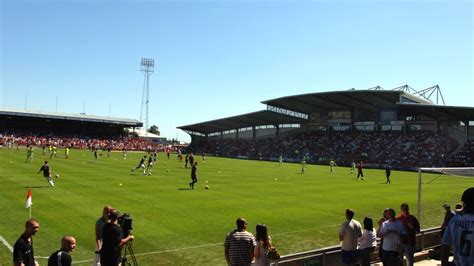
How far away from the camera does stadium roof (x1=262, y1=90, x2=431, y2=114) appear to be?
2645 inches

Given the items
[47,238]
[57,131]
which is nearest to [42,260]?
[47,238]

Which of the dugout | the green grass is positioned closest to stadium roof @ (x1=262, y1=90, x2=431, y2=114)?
the green grass

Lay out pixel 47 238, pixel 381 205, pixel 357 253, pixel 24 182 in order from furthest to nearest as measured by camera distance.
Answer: pixel 24 182 → pixel 381 205 → pixel 47 238 → pixel 357 253

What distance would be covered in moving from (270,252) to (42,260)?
662 centimetres

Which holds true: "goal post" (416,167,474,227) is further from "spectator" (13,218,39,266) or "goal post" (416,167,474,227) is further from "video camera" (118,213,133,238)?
"spectator" (13,218,39,266)

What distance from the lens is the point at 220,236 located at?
585 inches

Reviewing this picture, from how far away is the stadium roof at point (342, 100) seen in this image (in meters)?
67.2

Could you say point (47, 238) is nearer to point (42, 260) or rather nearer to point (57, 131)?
point (42, 260)

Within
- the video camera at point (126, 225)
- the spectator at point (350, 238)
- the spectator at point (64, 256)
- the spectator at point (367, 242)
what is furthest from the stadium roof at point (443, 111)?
the spectator at point (64, 256)

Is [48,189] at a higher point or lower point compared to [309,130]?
lower

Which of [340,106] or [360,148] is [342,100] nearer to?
[340,106]

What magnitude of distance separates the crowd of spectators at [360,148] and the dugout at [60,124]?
95.5 feet

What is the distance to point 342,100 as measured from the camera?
73.1 metres

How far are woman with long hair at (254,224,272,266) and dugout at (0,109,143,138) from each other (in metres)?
91.3
